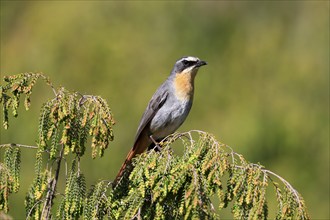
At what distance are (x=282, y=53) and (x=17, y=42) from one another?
504cm

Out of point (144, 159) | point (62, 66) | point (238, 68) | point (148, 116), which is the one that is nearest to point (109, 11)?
point (62, 66)

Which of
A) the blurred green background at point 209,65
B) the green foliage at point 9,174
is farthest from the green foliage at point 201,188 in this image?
the blurred green background at point 209,65

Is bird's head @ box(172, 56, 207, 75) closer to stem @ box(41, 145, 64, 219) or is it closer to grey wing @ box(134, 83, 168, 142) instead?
grey wing @ box(134, 83, 168, 142)

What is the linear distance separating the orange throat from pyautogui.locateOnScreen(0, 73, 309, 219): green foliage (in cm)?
210

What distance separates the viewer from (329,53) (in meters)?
13.1

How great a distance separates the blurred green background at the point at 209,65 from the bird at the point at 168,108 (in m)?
5.07

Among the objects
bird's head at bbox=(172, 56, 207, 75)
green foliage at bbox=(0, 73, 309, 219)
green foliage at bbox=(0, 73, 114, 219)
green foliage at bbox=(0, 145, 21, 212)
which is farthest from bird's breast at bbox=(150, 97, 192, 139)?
green foliage at bbox=(0, 145, 21, 212)

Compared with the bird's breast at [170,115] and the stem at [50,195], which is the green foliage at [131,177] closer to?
the stem at [50,195]

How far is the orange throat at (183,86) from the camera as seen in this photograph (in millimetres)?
5957

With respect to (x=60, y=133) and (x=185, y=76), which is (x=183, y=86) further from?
(x=60, y=133)

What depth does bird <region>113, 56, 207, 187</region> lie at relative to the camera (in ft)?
19.4

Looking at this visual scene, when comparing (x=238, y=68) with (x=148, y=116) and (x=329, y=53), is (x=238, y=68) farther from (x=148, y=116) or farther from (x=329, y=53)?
(x=148, y=116)

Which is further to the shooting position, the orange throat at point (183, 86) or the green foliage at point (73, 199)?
the orange throat at point (183, 86)

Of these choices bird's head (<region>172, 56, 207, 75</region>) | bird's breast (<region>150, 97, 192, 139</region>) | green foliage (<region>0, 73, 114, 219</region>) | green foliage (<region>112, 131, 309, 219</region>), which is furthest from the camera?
bird's head (<region>172, 56, 207, 75</region>)
